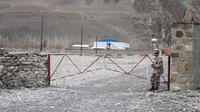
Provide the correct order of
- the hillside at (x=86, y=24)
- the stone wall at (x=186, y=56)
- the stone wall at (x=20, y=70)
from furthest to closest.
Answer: the hillside at (x=86, y=24)
the stone wall at (x=20, y=70)
the stone wall at (x=186, y=56)

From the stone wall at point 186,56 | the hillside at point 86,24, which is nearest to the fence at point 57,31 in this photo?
the hillside at point 86,24

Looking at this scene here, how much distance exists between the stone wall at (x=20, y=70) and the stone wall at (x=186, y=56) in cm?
487

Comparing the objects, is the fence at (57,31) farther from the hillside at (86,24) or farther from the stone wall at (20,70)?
the stone wall at (20,70)

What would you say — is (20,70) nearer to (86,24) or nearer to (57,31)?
(57,31)

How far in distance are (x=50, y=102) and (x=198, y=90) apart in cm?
468

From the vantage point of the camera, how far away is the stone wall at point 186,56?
6.77m

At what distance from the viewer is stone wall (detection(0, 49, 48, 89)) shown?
7.45 m

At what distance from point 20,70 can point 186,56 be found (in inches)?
230

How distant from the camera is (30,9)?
87.0m

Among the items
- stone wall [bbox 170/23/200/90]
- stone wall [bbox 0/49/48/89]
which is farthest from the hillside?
stone wall [bbox 170/23/200/90]

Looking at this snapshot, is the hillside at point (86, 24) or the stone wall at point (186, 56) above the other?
the hillside at point (86, 24)

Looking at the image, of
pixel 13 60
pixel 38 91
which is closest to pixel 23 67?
pixel 13 60

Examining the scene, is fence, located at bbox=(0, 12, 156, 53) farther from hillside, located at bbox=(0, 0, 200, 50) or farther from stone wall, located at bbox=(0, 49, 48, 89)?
stone wall, located at bbox=(0, 49, 48, 89)

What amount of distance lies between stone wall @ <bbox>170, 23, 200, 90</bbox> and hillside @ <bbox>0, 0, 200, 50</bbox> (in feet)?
174
